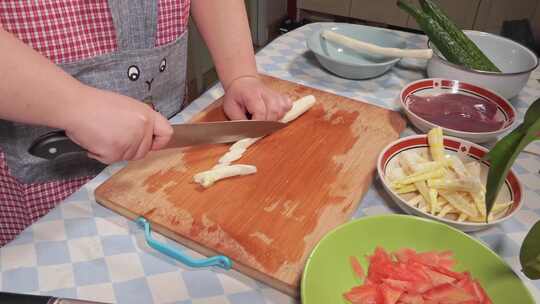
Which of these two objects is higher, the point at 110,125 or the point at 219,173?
the point at 110,125

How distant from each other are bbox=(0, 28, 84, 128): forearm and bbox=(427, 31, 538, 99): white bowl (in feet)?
2.61

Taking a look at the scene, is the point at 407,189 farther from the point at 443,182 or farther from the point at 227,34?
the point at 227,34

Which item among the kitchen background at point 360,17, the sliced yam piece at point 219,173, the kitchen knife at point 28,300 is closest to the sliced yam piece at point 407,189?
the sliced yam piece at point 219,173

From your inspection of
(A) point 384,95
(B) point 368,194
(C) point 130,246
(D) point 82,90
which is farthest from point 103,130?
(A) point 384,95

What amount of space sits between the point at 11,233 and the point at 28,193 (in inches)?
3.5

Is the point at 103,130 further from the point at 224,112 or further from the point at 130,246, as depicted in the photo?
the point at 224,112

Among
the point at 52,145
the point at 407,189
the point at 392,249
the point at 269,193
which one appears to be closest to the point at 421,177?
the point at 407,189

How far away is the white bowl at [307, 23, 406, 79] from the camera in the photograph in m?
1.08

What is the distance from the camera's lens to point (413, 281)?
57 centimetres

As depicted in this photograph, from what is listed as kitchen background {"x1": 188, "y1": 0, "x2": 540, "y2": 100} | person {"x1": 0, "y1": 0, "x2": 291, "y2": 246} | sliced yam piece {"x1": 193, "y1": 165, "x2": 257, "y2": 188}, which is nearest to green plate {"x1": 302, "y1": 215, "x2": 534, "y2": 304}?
sliced yam piece {"x1": 193, "y1": 165, "x2": 257, "y2": 188}

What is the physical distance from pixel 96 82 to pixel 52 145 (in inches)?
7.8

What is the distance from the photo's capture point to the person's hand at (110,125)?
0.63 metres

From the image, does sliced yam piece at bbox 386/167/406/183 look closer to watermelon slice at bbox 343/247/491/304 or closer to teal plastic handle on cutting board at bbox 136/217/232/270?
watermelon slice at bbox 343/247/491/304

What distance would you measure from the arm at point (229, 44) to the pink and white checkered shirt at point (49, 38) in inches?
5.7
